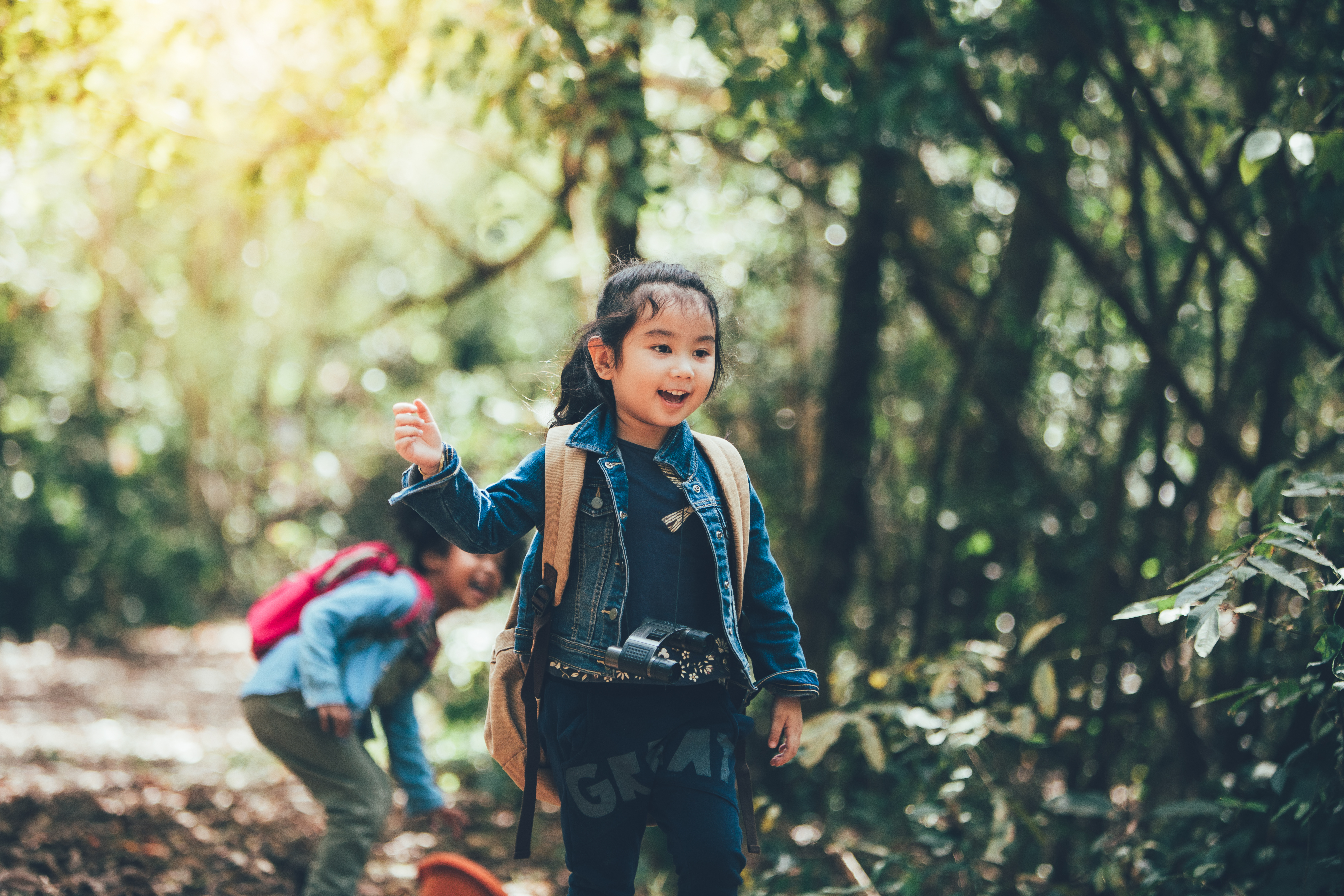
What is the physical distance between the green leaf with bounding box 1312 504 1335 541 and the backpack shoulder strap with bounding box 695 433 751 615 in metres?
1.22

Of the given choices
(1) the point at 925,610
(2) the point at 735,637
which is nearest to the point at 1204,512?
(1) the point at 925,610

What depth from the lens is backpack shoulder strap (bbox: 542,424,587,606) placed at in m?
2.02

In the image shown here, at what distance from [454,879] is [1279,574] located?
2106 mm

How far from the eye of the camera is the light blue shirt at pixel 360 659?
2.72 meters

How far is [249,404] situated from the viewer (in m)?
12.8

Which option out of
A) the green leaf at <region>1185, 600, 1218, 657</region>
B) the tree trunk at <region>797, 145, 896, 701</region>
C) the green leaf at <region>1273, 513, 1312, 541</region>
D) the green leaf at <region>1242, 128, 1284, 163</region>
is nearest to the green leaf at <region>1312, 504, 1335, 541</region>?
the green leaf at <region>1273, 513, 1312, 541</region>

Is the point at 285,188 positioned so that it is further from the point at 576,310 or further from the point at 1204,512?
the point at 1204,512

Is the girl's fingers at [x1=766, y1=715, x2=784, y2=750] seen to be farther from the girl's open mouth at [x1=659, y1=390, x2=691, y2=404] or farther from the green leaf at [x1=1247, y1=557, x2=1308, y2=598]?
the green leaf at [x1=1247, y1=557, x2=1308, y2=598]

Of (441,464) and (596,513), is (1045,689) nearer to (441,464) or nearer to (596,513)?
(596,513)

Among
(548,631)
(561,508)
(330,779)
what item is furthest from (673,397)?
(330,779)

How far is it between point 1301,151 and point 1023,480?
2.26 m

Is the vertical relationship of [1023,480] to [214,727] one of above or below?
above


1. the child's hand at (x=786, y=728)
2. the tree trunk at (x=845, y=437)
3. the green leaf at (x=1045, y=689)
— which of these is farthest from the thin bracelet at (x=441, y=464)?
the tree trunk at (x=845, y=437)

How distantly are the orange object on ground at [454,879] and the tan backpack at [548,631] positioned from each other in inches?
18.2
